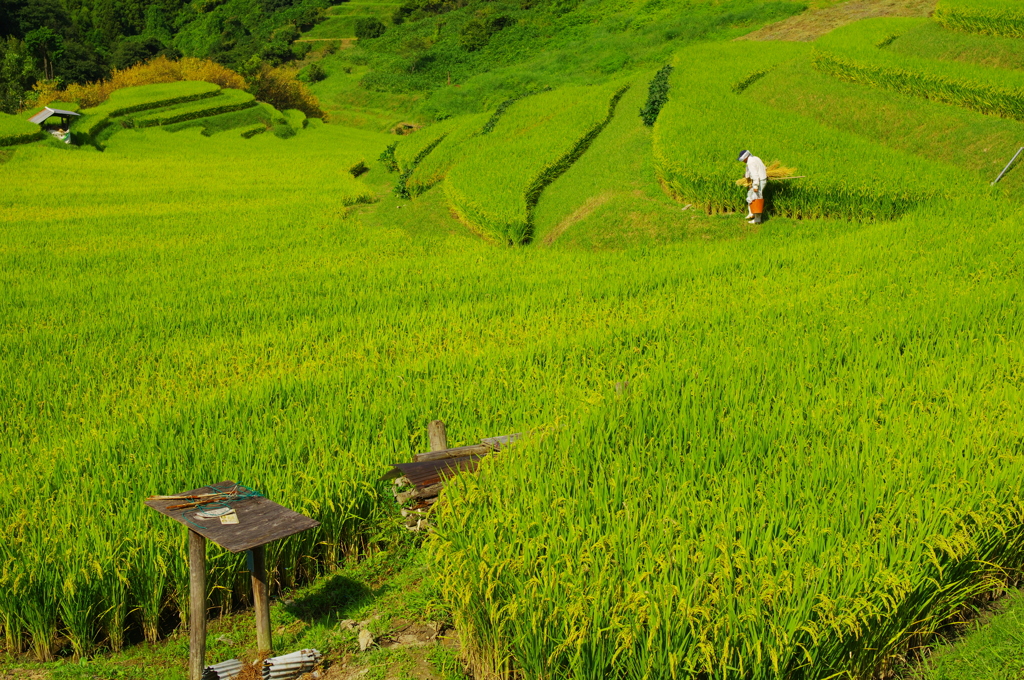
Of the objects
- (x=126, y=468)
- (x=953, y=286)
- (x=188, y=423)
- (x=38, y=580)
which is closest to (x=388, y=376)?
(x=188, y=423)

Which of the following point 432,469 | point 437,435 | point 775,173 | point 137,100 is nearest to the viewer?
point 432,469

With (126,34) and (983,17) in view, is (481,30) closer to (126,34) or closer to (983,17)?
(983,17)

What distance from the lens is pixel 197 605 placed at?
2771mm

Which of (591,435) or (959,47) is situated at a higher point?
(959,47)

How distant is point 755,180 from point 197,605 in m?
8.82

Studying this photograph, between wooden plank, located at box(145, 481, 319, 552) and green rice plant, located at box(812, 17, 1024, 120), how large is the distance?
1312 cm

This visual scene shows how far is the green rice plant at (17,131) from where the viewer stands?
68.4 ft

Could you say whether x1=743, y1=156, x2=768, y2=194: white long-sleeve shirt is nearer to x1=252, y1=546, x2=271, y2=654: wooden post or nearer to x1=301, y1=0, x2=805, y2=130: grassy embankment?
x1=252, y1=546, x2=271, y2=654: wooden post

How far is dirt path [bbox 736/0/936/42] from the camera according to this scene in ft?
68.3

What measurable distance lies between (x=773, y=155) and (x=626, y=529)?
32.9 feet

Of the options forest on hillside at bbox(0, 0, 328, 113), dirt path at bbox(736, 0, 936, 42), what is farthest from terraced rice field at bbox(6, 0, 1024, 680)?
forest on hillside at bbox(0, 0, 328, 113)

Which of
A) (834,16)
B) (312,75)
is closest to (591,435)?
(834,16)

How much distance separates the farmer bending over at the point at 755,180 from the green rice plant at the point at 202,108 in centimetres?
2305

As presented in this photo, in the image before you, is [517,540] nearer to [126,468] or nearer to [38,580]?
[38,580]
